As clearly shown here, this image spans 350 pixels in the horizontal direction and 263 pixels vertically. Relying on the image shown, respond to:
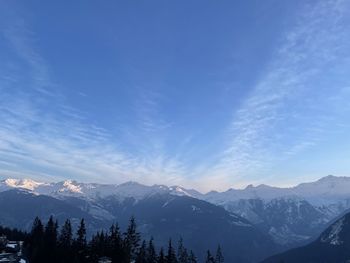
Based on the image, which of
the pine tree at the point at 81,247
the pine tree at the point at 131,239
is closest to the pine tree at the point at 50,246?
the pine tree at the point at 81,247

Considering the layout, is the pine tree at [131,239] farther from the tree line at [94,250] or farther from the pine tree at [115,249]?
the pine tree at [115,249]

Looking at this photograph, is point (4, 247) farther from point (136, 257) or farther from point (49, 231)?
point (136, 257)

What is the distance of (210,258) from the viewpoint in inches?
7721

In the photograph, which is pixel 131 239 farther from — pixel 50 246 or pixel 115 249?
pixel 50 246

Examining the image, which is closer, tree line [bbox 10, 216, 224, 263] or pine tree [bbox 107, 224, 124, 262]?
pine tree [bbox 107, 224, 124, 262]

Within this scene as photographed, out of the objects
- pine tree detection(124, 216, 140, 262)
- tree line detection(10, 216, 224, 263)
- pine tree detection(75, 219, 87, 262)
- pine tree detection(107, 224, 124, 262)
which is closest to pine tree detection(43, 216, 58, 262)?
tree line detection(10, 216, 224, 263)

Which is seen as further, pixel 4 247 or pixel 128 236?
pixel 4 247

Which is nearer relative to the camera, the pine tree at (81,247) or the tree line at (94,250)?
the tree line at (94,250)

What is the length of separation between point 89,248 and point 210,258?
166 feet

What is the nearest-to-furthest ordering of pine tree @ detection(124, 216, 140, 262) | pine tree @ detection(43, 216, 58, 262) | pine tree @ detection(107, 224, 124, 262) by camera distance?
pine tree @ detection(107, 224, 124, 262)
pine tree @ detection(43, 216, 58, 262)
pine tree @ detection(124, 216, 140, 262)

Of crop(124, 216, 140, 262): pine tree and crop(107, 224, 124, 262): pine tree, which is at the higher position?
crop(124, 216, 140, 262): pine tree

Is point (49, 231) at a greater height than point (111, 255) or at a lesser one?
greater

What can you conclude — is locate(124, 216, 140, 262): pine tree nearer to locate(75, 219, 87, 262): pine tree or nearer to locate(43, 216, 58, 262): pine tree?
locate(75, 219, 87, 262): pine tree

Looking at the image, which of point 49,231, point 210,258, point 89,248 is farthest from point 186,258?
point 49,231
